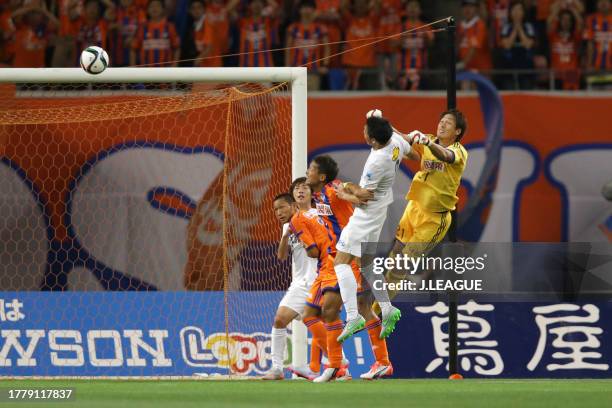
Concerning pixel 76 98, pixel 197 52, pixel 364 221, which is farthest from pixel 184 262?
pixel 364 221

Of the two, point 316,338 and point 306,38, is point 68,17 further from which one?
point 316,338

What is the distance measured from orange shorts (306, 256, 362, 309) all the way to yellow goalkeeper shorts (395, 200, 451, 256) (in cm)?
58

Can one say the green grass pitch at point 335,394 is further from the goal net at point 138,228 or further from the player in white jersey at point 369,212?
the goal net at point 138,228

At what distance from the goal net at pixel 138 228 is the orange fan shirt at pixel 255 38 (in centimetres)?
150

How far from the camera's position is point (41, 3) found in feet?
53.4

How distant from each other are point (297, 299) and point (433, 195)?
152cm

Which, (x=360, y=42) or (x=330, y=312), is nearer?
(x=330, y=312)

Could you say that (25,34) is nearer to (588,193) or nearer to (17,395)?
(588,193)

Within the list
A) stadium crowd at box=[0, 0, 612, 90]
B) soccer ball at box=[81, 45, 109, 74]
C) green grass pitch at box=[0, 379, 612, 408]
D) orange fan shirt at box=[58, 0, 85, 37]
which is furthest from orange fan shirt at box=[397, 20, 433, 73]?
green grass pitch at box=[0, 379, 612, 408]

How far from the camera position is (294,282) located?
11336 millimetres

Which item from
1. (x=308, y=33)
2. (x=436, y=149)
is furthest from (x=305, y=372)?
(x=308, y=33)

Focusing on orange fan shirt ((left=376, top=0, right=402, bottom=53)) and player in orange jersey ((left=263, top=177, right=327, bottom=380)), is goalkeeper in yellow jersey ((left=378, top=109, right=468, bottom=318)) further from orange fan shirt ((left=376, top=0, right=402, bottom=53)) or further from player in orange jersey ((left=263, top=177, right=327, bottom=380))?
orange fan shirt ((left=376, top=0, right=402, bottom=53))

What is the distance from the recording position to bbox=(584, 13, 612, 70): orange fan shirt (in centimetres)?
1580

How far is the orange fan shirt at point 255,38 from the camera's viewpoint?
15.6m
